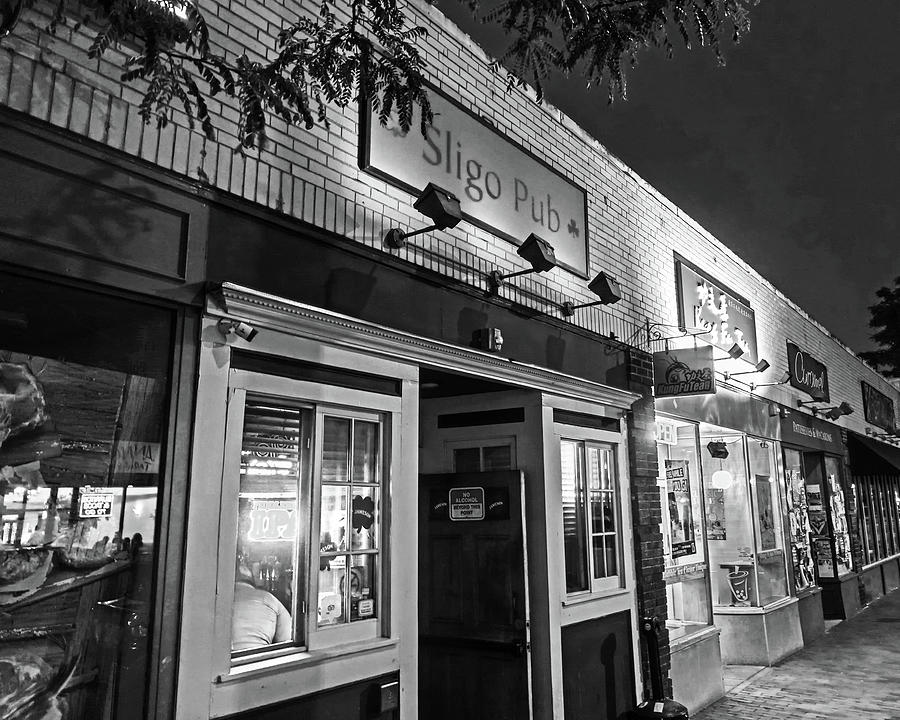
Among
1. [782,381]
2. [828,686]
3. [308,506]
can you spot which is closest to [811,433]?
[782,381]

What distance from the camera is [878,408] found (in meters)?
20.5

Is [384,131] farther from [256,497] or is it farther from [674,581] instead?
[674,581]

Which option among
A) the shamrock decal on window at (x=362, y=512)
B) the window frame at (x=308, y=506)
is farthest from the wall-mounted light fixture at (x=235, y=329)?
the shamrock decal on window at (x=362, y=512)

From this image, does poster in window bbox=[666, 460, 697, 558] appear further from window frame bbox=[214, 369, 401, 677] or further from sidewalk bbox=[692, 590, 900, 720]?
window frame bbox=[214, 369, 401, 677]

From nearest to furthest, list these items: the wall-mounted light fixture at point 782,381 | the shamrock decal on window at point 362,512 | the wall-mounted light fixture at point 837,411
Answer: the shamrock decal on window at point 362,512 → the wall-mounted light fixture at point 782,381 → the wall-mounted light fixture at point 837,411

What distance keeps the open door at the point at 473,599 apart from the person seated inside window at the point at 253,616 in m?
2.38

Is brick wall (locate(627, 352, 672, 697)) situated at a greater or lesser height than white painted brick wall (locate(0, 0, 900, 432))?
lesser

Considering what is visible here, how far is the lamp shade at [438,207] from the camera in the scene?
4637mm

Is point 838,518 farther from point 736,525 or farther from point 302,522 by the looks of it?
point 302,522

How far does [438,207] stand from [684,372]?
4148 mm

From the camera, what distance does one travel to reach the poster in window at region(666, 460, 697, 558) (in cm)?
861

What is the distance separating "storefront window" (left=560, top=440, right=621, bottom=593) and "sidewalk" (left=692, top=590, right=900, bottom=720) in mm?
2307

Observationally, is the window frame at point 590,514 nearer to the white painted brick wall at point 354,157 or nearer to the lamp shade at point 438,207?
the white painted brick wall at point 354,157

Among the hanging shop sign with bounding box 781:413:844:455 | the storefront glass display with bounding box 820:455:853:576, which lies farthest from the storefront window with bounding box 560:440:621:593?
the storefront glass display with bounding box 820:455:853:576
